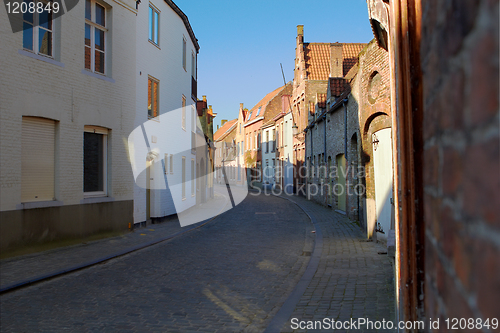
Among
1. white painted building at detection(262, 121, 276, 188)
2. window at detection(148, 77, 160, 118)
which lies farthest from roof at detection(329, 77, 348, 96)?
white painted building at detection(262, 121, 276, 188)

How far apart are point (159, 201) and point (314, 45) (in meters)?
23.2

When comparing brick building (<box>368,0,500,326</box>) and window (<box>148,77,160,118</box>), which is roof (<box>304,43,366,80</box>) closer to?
window (<box>148,77,160,118</box>)

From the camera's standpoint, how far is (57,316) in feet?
17.6

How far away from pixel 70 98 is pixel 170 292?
266 inches

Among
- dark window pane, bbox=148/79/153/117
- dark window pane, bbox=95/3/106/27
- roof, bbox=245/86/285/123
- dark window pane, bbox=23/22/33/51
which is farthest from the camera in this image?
roof, bbox=245/86/285/123

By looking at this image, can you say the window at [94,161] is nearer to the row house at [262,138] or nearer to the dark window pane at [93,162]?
the dark window pane at [93,162]

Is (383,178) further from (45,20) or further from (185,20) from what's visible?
(185,20)

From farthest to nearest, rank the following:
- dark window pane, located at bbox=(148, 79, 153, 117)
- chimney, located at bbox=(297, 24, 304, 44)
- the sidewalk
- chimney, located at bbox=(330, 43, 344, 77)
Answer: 1. chimney, located at bbox=(297, 24, 304, 44)
2. chimney, located at bbox=(330, 43, 344, 77)
3. dark window pane, located at bbox=(148, 79, 153, 117)
4. the sidewalk

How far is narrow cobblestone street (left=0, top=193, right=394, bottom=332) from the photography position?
5152mm

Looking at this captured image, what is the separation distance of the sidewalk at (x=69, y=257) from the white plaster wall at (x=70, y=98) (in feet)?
4.16

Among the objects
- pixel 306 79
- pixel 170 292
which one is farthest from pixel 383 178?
pixel 306 79

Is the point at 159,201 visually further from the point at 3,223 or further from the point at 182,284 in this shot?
the point at 182,284

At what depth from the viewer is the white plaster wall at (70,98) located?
9273 mm
